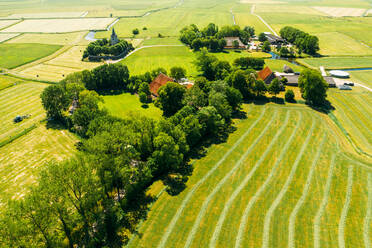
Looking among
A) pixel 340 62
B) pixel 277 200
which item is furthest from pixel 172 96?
pixel 340 62

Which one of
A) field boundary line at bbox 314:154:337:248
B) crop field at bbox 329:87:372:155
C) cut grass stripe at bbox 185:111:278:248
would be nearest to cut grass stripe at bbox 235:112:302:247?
cut grass stripe at bbox 185:111:278:248

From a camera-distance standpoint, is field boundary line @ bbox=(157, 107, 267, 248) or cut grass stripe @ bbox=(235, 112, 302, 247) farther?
field boundary line @ bbox=(157, 107, 267, 248)

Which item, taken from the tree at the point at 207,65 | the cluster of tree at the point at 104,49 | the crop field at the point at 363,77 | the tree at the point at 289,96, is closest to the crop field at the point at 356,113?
the crop field at the point at 363,77

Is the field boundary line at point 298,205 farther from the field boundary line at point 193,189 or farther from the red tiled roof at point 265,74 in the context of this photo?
the red tiled roof at point 265,74

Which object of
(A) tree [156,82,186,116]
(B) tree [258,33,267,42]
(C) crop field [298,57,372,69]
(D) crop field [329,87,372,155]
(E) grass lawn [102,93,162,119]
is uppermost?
(B) tree [258,33,267,42]

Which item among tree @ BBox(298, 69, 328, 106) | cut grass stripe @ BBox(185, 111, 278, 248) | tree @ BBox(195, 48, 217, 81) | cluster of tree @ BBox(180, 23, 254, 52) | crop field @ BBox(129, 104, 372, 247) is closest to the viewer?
crop field @ BBox(129, 104, 372, 247)

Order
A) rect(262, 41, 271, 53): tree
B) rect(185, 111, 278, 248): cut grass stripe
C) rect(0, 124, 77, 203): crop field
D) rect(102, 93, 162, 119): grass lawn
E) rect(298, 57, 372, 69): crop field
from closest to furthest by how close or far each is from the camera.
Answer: rect(185, 111, 278, 248): cut grass stripe
rect(0, 124, 77, 203): crop field
rect(102, 93, 162, 119): grass lawn
rect(298, 57, 372, 69): crop field
rect(262, 41, 271, 53): tree

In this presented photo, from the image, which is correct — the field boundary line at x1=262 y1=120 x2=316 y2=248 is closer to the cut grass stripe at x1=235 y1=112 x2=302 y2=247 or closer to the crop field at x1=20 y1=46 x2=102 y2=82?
the cut grass stripe at x1=235 y1=112 x2=302 y2=247
